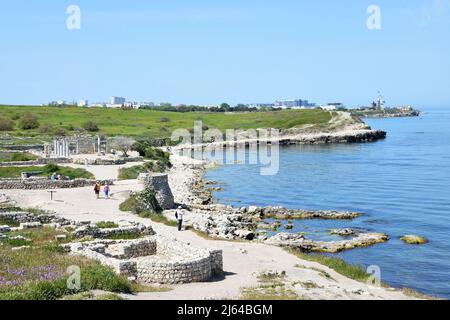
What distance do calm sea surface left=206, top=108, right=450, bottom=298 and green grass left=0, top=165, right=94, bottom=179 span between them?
43.6ft

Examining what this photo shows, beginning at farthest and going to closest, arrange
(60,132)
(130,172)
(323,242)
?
(60,132) → (130,172) → (323,242)

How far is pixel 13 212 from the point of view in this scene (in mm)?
31609

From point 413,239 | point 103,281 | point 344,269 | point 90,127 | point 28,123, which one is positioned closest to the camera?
point 103,281

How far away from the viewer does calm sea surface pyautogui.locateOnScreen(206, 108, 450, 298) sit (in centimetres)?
3158

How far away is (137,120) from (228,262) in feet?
391

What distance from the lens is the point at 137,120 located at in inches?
5556

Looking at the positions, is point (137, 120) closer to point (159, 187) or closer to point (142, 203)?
point (159, 187)

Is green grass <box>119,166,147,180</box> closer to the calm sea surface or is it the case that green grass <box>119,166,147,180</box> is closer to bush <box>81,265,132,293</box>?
the calm sea surface

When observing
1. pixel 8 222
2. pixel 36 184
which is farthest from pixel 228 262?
pixel 36 184

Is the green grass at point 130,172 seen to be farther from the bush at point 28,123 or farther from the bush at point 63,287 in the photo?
the bush at point 28,123

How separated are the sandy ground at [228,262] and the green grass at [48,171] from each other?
7.36 metres

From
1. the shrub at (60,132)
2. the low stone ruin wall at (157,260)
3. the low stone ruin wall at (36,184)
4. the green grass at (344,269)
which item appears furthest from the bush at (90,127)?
the green grass at (344,269)
